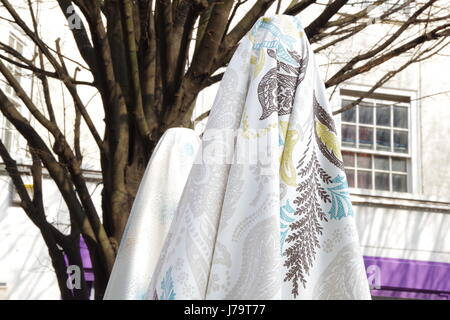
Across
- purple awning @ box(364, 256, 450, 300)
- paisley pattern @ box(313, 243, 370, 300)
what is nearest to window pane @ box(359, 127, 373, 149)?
purple awning @ box(364, 256, 450, 300)

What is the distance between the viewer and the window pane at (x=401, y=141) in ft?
35.3

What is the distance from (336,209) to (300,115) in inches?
8.8

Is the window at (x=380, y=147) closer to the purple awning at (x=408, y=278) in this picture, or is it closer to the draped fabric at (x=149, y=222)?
the purple awning at (x=408, y=278)

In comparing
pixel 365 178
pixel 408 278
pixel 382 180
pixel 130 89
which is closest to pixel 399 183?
pixel 382 180

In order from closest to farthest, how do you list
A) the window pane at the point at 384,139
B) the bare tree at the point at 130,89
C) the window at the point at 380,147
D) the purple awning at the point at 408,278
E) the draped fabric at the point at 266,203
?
the draped fabric at the point at 266,203 → the bare tree at the point at 130,89 → the purple awning at the point at 408,278 → the window at the point at 380,147 → the window pane at the point at 384,139

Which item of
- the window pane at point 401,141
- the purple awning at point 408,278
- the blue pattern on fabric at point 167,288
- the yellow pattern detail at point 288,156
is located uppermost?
the window pane at point 401,141

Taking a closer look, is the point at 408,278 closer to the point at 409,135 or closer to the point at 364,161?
the point at 364,161

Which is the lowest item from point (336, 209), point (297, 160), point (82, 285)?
point (82, 285)

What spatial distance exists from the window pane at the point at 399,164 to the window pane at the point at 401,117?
1.56 feet

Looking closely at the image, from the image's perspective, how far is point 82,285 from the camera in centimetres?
404

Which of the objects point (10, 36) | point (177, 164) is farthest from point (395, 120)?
point (177, 164)

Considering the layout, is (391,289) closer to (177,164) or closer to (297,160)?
(177,164)

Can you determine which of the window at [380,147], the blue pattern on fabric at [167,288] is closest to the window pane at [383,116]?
the window at [380,147]

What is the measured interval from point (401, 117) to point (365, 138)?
0.60 m
